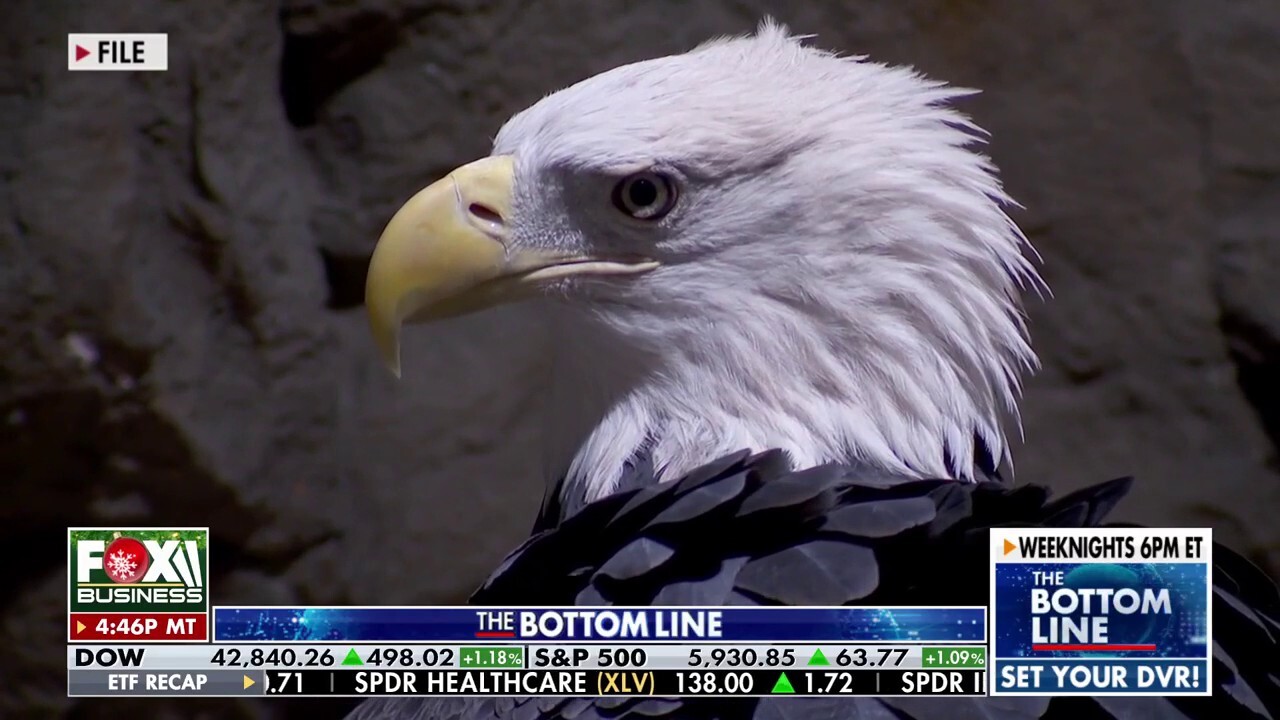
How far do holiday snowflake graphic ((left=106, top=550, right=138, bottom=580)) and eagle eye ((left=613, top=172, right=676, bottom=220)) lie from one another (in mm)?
619

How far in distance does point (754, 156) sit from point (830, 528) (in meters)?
0.33

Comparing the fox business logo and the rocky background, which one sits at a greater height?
the rocky background

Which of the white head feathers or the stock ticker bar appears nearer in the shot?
the stock ticker bar

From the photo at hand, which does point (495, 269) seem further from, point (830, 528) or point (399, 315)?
point (830, 528)


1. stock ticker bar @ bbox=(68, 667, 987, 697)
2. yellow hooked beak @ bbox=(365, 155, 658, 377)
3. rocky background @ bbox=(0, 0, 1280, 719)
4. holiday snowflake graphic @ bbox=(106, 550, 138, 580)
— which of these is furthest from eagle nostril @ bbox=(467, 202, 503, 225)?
rocky background @ bbox=(0, 0, 1280, 719)

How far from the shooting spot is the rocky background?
213cm

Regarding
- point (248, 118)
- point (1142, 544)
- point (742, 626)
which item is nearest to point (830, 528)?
point (742, 626)

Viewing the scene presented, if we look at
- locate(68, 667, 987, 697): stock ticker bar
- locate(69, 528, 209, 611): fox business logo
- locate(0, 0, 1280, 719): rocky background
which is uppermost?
locate(0, 0, 1280, 719): rocky background

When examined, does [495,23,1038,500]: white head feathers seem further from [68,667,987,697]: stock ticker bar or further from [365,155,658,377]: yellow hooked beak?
[68,667,987,697]: stock ticker bar

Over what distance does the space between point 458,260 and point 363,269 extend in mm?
1111

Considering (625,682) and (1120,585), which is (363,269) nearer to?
(625,682)

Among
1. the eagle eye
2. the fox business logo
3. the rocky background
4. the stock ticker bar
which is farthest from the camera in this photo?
the rocky background

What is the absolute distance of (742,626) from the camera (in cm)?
103

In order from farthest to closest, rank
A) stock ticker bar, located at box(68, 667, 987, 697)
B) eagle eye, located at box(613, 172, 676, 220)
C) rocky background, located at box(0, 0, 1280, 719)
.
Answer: rocky background, located at box(0, 0, 1280, 719)
eagle eye, located at box(613, 172, 676, 220)
stock ticker bar, located at box(68, 667, 987, 697)
